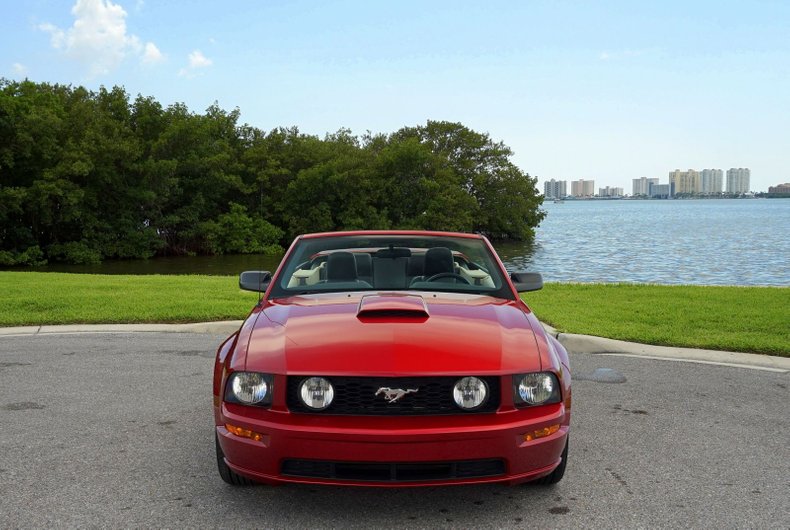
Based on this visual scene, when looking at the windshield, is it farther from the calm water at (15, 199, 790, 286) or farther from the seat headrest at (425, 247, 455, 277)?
the calm water at (15, 199, 790, 286)

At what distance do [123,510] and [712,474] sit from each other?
313 centimetres

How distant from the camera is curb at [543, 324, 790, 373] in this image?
7266 millimetres

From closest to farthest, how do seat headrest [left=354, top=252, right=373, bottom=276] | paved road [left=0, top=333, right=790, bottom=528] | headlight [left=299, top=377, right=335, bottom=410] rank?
headlight [left=299, top=377, right=335, bottom=410]
paved road [left=0, top=333, right=790, bottom=528]
seat headrest [left=354, top=252, right=373, bottom=276]

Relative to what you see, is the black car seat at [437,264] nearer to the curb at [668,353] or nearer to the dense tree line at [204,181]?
the curb at [668,353]

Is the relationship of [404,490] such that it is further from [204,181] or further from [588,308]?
[204,181]

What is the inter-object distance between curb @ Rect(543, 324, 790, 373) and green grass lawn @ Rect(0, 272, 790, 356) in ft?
0.91

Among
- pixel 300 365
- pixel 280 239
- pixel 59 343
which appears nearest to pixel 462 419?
pixel 300 365

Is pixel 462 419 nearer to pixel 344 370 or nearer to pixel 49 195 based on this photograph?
pixel 344 370

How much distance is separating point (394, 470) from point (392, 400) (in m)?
0.29

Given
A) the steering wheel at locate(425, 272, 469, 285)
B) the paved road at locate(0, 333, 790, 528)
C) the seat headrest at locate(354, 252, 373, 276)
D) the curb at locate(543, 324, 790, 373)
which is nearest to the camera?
the paved road at locate(0, 333, 790, 528)

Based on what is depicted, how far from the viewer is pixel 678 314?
1013 cm

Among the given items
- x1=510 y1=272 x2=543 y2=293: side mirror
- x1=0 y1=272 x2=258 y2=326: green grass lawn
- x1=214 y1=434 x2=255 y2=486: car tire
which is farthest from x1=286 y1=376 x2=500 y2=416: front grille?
x1=0 y1=272 x2=258 y2=326: green grass lawn

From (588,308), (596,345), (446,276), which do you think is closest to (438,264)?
(446,276)

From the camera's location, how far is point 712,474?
13.2ft
